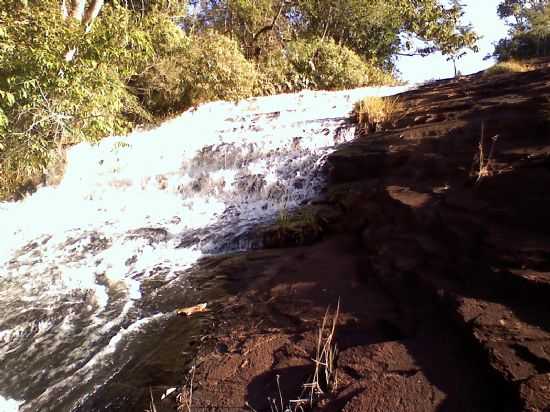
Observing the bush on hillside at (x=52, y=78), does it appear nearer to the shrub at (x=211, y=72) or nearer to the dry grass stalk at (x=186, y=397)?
the shrub at (x=211, y=72)

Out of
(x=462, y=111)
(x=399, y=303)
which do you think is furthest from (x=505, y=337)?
(x=462, y=111)

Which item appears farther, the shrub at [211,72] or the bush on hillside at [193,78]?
the shrub at [211,72]

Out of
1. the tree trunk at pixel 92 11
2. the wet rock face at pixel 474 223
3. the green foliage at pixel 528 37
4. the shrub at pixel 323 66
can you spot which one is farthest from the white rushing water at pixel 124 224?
the green foliage at pixel 528 37

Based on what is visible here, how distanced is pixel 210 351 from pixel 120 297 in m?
1.80

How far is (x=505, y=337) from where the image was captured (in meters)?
2.32

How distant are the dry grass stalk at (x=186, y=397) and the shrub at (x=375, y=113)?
5.86 meters

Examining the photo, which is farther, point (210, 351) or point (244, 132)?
point (244, 132)

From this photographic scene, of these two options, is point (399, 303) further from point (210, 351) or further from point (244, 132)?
point (244, 132)

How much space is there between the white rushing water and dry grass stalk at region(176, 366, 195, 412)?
74 cm

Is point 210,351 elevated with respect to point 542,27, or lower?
lower

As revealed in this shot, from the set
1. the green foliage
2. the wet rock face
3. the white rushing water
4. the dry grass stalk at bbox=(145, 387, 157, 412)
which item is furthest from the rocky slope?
the green foliage

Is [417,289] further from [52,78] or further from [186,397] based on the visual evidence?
[52,78]

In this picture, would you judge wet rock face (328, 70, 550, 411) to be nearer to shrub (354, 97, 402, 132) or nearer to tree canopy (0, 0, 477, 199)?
shrub (354, 97, 402, 132)

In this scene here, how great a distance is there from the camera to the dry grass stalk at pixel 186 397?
253 cm
